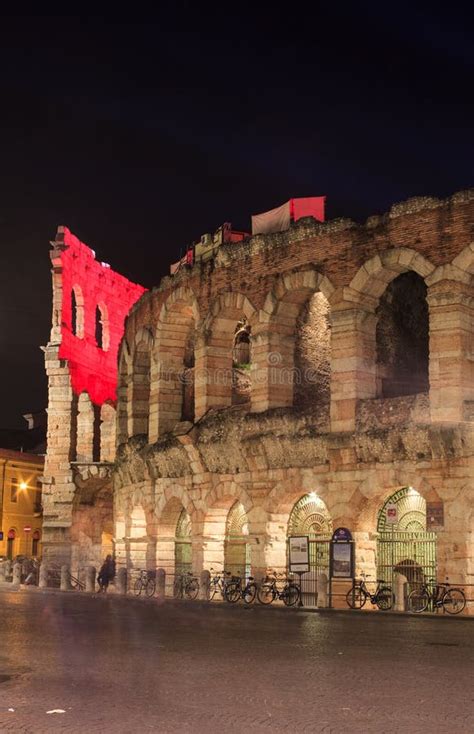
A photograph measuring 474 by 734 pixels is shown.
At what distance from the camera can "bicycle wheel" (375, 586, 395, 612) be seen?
70.8 ft

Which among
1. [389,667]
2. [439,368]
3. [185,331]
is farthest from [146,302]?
[389,667]

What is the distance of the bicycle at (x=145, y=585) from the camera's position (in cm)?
2761

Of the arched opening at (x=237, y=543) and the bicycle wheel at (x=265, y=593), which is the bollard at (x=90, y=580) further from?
the bicycle wheel at (x=265, y=593)

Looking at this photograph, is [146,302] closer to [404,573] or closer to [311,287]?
[311,287]

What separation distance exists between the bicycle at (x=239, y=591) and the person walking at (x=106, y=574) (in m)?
5.72

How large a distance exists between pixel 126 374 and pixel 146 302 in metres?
2.76

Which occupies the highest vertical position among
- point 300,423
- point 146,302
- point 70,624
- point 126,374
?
point 146,302

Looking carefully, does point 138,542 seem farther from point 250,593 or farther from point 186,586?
point 250,593

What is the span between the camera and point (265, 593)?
2375 centimetres

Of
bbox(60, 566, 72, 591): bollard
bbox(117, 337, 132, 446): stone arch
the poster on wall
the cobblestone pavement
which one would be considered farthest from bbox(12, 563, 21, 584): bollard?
the cobblestone pavement

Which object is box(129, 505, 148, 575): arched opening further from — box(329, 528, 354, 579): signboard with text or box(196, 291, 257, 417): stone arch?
box(329, 528, 354, 579): signboard with text

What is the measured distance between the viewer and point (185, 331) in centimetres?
2955

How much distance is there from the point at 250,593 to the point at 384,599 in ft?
11.2

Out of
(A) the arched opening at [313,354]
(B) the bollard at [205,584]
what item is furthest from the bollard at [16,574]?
(A) the arched opening at [313,354]
